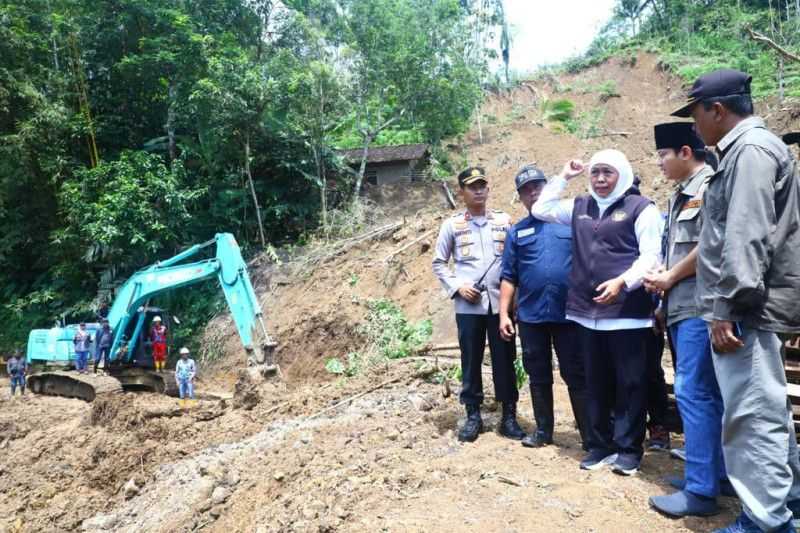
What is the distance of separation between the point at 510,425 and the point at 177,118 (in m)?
15.9

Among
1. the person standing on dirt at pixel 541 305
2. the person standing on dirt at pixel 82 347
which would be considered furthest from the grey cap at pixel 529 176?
the person standing on dirt at pixel 82 347

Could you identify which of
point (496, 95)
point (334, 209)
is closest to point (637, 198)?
point (334, 209)

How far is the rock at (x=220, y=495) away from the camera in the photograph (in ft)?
15.1

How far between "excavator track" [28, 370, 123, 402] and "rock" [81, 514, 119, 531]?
4348mm

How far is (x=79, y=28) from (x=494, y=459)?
1829 centimetres

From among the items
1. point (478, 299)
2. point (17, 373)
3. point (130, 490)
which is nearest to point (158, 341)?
point (17, 373)

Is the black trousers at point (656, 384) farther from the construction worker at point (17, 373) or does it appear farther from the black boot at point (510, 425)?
the construction worker at point (17, 373)

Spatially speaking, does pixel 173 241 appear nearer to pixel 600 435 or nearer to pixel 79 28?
→ pixel 79 28

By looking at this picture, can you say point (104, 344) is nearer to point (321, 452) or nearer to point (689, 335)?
point (321, 452)

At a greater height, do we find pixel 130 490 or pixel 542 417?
pixel 542 417

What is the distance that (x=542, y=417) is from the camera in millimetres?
3895

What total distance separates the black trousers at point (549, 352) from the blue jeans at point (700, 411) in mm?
837

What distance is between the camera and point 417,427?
15.2 feet

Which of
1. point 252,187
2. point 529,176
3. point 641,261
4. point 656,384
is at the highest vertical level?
point 252,187
